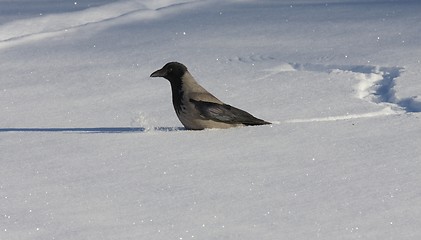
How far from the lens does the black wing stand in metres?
6.38

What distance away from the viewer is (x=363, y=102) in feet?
22.1

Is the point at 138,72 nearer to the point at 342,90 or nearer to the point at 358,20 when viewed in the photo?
the point at 342,90

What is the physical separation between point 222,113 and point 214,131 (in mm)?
170

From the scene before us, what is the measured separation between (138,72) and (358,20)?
2342mm

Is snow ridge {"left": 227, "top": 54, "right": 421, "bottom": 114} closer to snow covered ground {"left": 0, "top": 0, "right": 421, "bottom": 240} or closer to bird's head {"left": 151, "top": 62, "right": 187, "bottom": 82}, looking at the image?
snow covered ground {"left": 0, "top": 0, "right": 421, "bottom": 240}

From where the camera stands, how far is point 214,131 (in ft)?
20.6

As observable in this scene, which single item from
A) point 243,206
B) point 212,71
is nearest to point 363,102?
point 212,71

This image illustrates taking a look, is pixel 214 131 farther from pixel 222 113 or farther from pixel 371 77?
pixel 371 77

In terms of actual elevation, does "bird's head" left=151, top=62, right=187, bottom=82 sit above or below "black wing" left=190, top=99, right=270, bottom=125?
above

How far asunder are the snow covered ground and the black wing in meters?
0.17

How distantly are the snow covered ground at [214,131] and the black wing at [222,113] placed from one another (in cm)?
17

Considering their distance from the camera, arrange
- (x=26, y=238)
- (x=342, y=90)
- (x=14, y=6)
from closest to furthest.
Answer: (x=26, y=238), (x=342, y=90), (x=14, y=6)

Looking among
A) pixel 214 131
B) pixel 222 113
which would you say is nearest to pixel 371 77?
pixel 222 113

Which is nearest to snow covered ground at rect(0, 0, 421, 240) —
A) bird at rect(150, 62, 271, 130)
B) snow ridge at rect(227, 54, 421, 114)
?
snow ridge at rect(227, 54, 421, 114)
